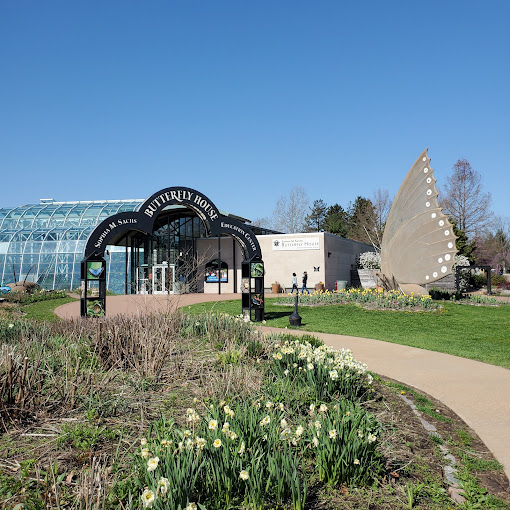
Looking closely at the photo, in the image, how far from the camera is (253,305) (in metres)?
16.8

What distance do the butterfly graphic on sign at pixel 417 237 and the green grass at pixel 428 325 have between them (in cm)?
197

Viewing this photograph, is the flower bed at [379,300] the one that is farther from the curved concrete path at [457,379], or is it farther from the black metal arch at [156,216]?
the curved concrete path at [457,379]

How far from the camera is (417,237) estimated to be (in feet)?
72.0

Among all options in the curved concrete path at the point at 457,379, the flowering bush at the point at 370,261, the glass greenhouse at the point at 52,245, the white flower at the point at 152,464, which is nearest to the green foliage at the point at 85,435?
the white flower at the point at 152,464

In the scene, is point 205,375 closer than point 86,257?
Yes

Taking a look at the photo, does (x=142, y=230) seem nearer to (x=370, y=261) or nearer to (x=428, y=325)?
(x=428, y=325)

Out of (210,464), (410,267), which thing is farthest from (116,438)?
(410,267)

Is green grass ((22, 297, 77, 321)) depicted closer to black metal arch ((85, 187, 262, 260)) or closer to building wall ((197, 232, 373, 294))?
black metal arch ((85, 187, 262, 260))

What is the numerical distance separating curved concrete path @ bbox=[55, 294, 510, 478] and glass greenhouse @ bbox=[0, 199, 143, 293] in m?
28.6

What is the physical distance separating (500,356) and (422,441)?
20.9ft

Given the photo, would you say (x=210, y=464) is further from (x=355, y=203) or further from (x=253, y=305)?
(x=355, y=203)

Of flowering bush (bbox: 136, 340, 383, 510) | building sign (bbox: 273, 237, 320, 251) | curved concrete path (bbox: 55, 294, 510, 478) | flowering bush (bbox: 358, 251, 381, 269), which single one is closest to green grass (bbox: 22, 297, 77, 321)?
curved concrete path (bbox: 55, 294, 510, 478)

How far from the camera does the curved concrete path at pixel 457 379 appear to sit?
18.7 ft

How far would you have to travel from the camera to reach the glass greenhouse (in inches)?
1441
